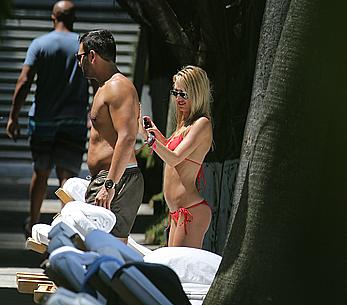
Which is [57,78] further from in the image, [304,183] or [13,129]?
[304,183]

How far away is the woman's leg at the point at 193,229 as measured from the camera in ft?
24.6

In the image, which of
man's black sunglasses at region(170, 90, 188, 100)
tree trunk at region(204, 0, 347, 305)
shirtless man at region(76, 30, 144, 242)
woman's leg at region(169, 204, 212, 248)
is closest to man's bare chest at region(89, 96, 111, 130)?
shirtless man at region(76, 30, 144, 242)

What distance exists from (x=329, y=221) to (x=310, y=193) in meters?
0.15

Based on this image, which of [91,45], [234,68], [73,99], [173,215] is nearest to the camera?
[173,215]

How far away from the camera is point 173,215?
765cm

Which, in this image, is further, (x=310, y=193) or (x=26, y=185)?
(x=26, y=185)

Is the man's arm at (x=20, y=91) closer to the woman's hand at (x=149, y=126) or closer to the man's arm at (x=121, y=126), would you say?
the man's arm at (x=121, y=126)

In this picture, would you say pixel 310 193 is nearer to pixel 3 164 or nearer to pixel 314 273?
pixel 314 273

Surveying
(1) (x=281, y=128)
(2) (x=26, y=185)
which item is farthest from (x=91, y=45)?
(2) (x=26, y=185)

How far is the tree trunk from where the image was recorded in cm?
557

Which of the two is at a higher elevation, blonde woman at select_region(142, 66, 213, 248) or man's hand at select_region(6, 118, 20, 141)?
blonde woman at select_region(142, 66, 213, 248)

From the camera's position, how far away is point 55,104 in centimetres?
1184

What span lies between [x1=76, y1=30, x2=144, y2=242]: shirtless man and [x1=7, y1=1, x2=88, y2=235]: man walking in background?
340 centimetres

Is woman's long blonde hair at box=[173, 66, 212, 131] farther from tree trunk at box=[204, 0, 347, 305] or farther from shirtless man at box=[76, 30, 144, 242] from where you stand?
tree trunk at box=[204, 0, 347, 305]
